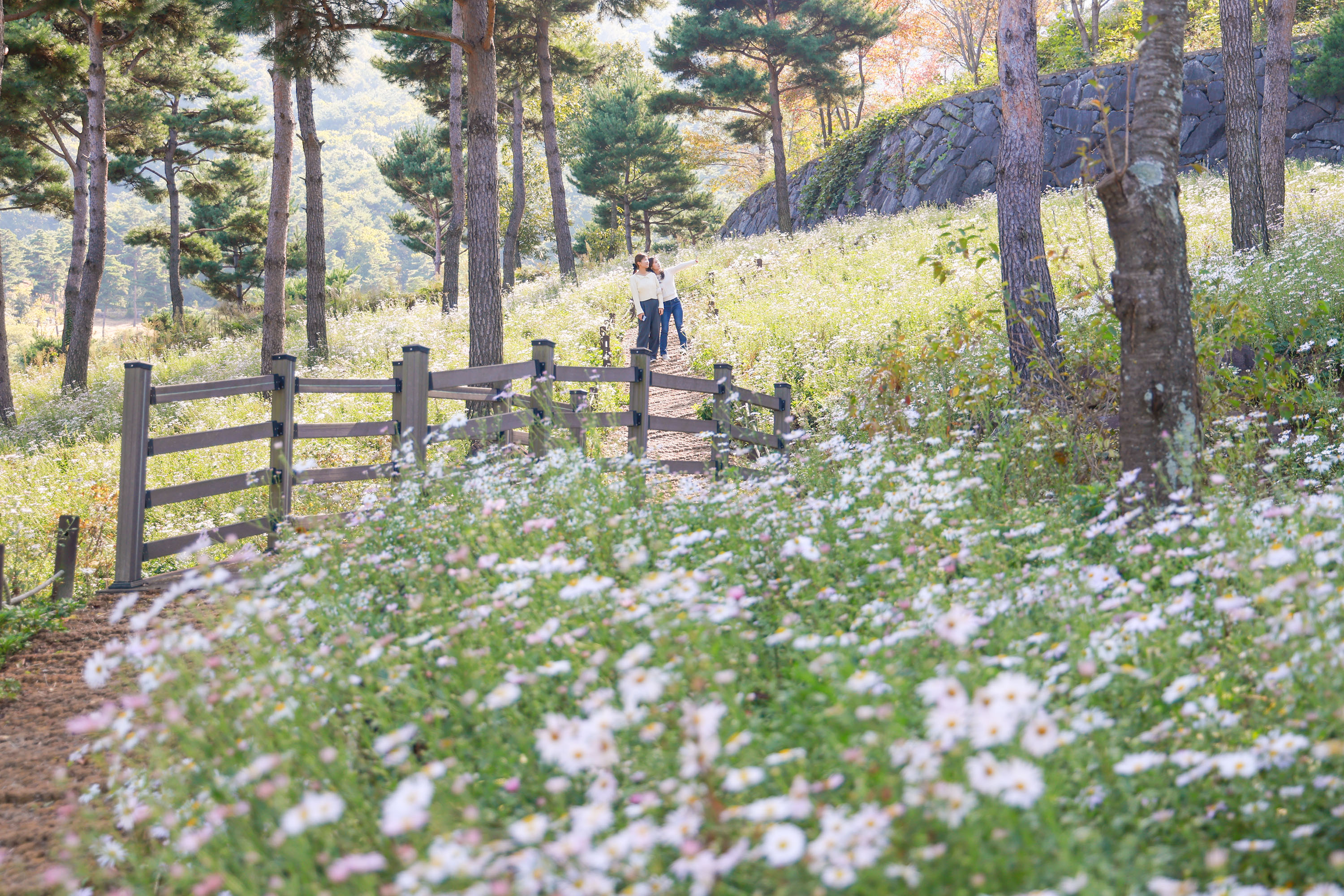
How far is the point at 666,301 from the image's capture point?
13.1m

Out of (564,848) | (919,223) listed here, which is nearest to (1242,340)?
(564,848)

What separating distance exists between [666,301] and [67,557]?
8685mm

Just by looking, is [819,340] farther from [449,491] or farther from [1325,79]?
[1325,79]

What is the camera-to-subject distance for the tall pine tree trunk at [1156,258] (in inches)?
168

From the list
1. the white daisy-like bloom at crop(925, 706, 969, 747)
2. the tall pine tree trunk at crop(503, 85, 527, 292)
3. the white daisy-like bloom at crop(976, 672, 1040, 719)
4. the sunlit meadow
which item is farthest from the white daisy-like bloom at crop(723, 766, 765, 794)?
the tall pine tree trunk at crop(503, 85, 527, 292)

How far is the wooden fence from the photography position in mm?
5883

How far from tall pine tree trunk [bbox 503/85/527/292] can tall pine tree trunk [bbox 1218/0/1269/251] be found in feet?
55.8

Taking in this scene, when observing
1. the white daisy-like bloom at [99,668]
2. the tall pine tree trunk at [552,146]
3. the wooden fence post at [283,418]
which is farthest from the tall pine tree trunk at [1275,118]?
the tall pine tree trunk at [552,146]

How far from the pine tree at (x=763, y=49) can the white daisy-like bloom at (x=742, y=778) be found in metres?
23.6

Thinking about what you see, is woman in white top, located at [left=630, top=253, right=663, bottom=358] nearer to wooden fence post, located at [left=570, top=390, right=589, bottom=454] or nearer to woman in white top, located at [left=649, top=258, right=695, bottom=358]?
woman in white top, located at [left=649, top=258, right=695, bottom=358]

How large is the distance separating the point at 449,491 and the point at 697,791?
9.14 ft

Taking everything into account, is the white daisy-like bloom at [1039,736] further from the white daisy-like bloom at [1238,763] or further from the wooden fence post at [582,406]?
the wooden fence post at [582,406]

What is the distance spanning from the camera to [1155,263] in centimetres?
427

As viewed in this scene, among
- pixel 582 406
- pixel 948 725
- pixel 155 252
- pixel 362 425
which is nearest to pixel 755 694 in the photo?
pixel 948 725
